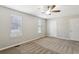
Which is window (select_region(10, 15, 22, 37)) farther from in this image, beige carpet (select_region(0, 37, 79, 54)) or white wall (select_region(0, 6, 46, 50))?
beige carpet (select_region(0, 37, 79, 54))

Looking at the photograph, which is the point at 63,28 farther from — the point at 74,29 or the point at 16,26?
the point at 16,26

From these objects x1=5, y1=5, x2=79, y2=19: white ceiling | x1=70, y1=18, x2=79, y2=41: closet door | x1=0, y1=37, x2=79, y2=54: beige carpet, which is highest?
x1=5, y1=5, x2=79, y2=19: white ceiling

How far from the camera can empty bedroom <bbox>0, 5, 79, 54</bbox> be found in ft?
4.93

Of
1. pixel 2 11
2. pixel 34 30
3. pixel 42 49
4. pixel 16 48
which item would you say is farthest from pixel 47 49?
pixel 2 11

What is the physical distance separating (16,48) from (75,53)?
112cm

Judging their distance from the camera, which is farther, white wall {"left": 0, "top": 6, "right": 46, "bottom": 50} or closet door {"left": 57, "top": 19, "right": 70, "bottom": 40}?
closet door {"left": 57, "top": 19, "right": 70, "bottom": 40}

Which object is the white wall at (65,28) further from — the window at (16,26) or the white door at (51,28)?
the window at (16,26)

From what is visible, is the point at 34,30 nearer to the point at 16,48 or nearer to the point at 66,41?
the point at 16,48

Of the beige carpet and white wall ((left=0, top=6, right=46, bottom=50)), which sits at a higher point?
white wall ((left=0, top=6, right=46, bottom=50))

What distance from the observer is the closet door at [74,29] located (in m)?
1.56

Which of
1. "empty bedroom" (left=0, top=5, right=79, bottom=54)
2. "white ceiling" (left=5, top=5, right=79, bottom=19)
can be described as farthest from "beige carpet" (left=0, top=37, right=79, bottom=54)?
"white ceiling" (left=5, top=5, right=79, bottom=19)

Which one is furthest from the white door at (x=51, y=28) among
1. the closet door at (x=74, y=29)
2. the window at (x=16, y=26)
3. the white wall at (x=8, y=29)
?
the window at (x=16, y=26)

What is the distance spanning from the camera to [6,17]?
4.90 ft

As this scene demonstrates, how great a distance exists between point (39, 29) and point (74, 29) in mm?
704
